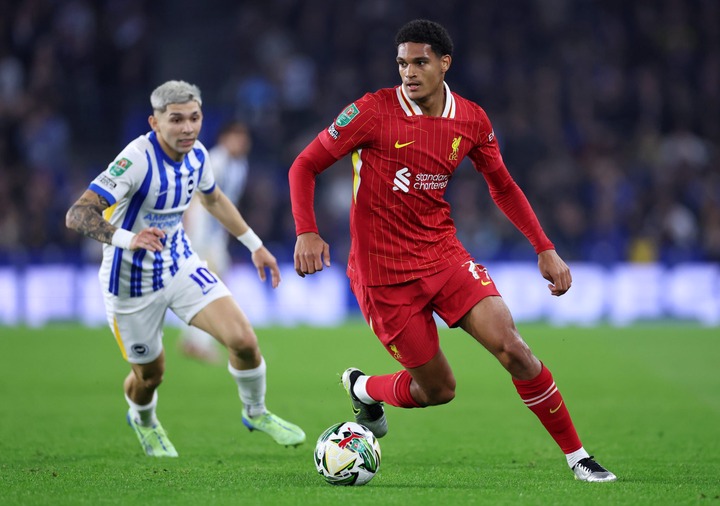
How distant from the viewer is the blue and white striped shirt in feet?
20.8

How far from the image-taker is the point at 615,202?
17.6 m

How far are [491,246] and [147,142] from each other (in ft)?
35.8

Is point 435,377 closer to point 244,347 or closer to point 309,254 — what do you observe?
point 309,254

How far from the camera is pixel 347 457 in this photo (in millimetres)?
5371

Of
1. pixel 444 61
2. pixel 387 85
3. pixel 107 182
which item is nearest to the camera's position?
pixel 444 61

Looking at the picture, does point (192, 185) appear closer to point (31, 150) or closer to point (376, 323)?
point (376, 323)

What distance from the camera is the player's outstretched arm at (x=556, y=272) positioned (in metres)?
5.73

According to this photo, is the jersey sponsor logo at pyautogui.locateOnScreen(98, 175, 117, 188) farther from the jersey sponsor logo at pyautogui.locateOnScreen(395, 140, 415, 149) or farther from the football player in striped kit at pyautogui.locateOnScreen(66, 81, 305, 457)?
the jersey sponsor logo at pyautogui.locateOnScreen(395, 140, 415, 149)

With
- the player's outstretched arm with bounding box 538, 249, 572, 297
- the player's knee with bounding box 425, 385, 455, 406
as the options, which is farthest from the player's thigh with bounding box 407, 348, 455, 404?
the player's outstretched arm with bounding box 538, 249, 572, 297

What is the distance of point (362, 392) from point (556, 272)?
1.46 m

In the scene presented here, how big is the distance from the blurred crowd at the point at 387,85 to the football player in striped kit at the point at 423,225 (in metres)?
10.4

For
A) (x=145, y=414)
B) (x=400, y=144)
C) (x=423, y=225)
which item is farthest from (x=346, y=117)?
(x=145, y=414)

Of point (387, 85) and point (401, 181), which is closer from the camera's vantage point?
point (401, 181)

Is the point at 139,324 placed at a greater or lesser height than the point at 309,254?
lesser
